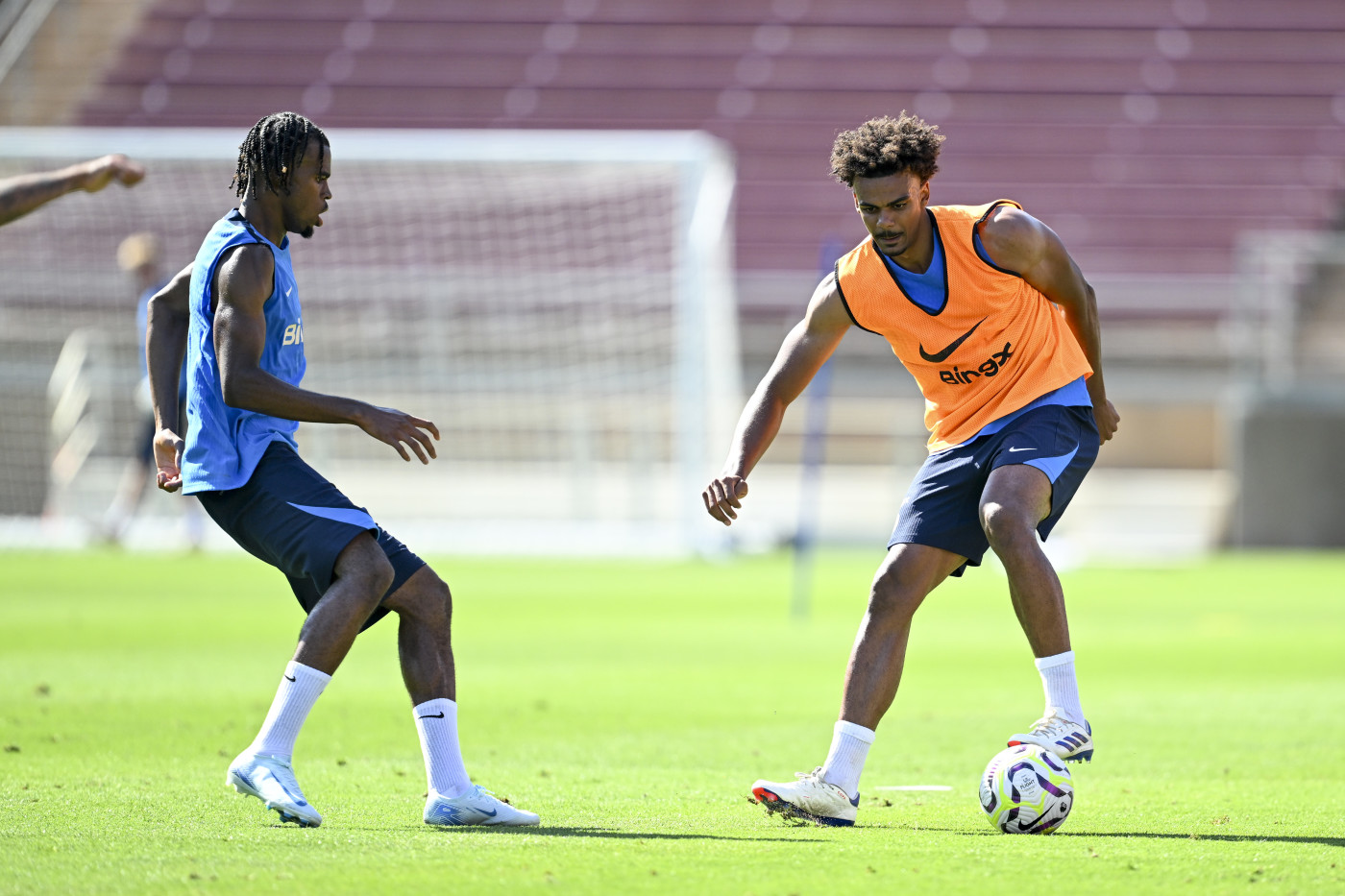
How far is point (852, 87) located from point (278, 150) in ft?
69.2

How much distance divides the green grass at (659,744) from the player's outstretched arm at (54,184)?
183 centimetres

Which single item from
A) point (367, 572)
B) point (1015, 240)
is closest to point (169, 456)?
point (367, 572)

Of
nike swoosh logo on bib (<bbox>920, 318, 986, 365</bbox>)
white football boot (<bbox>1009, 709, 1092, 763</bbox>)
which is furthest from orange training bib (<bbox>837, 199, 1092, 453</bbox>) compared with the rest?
white football boot (<bbox>1009, 709, 1092, 763</bbox>)

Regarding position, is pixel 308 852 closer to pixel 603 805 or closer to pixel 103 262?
pixel 603 805

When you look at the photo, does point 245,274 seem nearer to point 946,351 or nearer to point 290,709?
point 290,709

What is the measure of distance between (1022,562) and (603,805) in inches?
56.0

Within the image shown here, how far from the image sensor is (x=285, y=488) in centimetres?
458

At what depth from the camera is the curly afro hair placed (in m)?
4.78

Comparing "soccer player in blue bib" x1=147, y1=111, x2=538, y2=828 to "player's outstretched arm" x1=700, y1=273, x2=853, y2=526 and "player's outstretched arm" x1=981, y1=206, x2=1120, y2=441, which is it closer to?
"player's outstretched arm" x1=700, y1=273, x2=853, y2=526

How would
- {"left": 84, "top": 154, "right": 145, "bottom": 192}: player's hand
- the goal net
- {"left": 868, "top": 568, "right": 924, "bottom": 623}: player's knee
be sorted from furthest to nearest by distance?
1. the goal net
2. {"left": 84, "top": 154, "right": 145, "bottom": 192}: player's hand
3. {"left": 868, "top": 568, "right": 924, "bottom": 623}: player's knee

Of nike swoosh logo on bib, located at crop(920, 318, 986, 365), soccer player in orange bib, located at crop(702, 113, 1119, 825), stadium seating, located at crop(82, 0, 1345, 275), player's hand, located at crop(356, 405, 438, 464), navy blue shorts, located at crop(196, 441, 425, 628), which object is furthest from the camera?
stadium seating, located at crop(82, 0, 1345, 275)

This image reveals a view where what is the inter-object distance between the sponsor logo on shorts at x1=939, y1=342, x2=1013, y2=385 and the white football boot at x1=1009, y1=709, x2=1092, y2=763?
41.2 inches

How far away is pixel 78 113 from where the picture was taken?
82.8 ft

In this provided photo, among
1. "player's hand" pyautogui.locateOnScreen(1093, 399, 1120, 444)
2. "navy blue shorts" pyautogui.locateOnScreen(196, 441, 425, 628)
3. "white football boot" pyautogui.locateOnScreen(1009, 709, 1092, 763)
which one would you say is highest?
"player's hand" pyautogui.locateOnScreen(1093, 399, 1120, 444)
